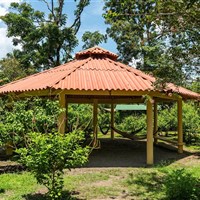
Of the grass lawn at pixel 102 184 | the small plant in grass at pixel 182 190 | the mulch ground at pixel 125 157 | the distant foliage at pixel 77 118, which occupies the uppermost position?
the distant foliage at pixel 77 118

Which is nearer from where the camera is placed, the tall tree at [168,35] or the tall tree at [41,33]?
the tall tree at [168,35]

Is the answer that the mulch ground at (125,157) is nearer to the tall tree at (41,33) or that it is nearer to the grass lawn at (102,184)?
the grass lawn at (102,184)

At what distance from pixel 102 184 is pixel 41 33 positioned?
2171cm

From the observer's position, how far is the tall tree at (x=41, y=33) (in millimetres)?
27656

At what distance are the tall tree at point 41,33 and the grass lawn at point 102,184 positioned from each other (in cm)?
1990

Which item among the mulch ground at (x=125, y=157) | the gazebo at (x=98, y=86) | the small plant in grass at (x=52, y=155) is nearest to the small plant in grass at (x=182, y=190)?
the small plant in grass at (x=52, y=155)

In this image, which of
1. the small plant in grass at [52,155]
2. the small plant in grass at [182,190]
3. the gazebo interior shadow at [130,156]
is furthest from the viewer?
the gazebo interior shadow at [130,156]

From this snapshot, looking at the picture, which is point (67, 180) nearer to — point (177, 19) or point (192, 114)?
point (177, 19)

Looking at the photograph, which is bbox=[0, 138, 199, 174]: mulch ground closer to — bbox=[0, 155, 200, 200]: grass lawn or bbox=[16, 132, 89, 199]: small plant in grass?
bbox=[0, 155, 200, 200]: grass lawn

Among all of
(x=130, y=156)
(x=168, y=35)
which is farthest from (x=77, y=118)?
(x=130, y=156)

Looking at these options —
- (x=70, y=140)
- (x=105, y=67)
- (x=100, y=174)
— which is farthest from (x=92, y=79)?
(x=70, y=140)

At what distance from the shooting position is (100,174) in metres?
9.05

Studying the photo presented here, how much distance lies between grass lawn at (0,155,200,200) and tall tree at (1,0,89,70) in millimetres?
19898

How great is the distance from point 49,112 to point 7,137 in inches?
57.3
